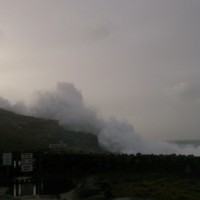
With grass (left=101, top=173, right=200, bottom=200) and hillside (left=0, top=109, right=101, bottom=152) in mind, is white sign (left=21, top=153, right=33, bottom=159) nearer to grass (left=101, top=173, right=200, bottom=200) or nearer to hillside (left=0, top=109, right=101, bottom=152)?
grass (left=101, top=173, right=200, bottom=200)

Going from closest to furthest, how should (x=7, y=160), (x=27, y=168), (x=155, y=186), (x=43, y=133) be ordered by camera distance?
(x=155, y=186) → (x=7, y=160) → (x=27, y=168) → (x=43, y=133)

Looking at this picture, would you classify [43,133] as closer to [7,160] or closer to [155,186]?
[7,160]

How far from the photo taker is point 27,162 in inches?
1651

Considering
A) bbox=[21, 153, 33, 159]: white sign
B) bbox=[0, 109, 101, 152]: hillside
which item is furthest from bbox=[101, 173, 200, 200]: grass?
bbox=[0, 109, 101, 152]: hillside

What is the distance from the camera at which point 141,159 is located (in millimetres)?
39062

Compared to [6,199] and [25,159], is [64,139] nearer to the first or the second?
[25,159]

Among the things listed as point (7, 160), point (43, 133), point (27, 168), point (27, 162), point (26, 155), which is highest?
point (43, 133)

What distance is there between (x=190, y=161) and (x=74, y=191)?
10729mm

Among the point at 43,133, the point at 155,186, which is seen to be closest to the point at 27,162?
the point at 155,186

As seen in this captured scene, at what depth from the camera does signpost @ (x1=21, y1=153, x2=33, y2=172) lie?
41812 millimetres

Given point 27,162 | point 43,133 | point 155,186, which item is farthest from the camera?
point 43,133

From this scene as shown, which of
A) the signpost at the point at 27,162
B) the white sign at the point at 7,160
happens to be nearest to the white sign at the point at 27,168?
the signpost at the point at 27,162

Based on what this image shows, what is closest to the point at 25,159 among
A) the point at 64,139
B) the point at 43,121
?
the point at 64,139

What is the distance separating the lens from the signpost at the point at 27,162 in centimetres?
4181
